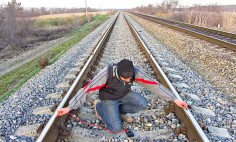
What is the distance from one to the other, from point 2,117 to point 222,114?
3.37m

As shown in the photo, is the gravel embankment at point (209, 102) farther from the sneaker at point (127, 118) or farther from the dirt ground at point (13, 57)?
the dirt ground at point (13, 57)

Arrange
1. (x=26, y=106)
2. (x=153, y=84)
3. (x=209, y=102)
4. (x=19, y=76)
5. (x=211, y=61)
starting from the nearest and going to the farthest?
(x=153, y=84) < (x=26, y=106) < (x=209, y=102) < (x=211, y=61) < (x=19, y=76)

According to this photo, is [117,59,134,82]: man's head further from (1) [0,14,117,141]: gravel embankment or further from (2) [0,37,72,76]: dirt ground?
(2) [0,37,72,76]: dirt ground

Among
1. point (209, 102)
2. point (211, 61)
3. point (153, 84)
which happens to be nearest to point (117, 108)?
point (153, 84)

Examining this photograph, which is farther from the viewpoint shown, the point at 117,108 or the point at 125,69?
the point at 117,108

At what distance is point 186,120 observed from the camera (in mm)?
3584

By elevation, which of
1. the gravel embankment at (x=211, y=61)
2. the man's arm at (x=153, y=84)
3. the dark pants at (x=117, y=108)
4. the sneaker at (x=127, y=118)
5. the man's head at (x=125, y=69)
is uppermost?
the man's head at (x=125, y=69)

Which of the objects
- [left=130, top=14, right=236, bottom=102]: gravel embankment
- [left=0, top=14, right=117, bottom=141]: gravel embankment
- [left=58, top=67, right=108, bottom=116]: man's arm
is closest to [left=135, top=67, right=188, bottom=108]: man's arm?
[left=58, top=67, right=108, bottom=116]: man's arm

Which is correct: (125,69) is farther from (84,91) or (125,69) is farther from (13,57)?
(13,57)

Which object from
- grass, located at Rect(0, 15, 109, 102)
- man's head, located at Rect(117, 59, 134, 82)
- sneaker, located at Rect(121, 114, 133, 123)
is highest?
man's head, located at Rect(117, 59, 134, 82)

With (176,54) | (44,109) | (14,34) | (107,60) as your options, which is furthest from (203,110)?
(14,34)

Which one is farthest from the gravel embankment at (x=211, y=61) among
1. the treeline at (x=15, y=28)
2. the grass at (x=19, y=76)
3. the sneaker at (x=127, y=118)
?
the treeline at (x=15, y=28)

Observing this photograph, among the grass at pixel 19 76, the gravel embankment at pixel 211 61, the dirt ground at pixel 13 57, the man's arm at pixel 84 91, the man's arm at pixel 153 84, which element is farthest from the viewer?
the dirt ground at pixel 13 57

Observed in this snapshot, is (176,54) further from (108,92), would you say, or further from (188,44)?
(108,92)
